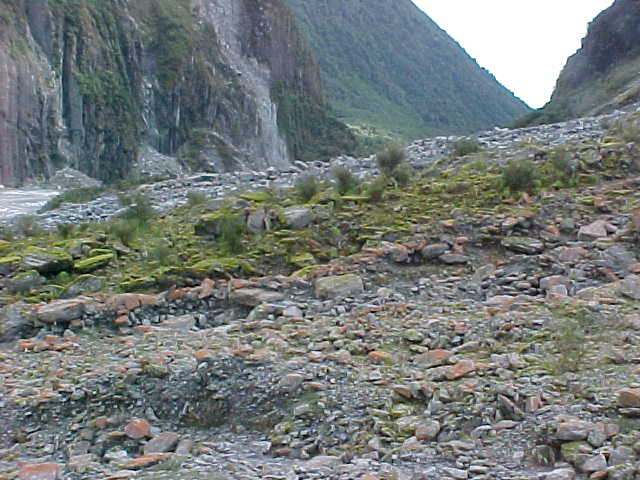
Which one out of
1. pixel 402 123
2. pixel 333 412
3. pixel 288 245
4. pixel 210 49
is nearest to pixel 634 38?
pixel 210 49

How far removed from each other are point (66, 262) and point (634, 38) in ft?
128

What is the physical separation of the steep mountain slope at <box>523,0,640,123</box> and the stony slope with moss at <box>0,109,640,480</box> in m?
27.4

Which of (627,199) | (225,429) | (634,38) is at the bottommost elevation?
(225,429)

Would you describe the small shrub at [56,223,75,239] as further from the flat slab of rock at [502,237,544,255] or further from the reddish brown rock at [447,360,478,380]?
the reddish brown rock at [447,360,478,380]

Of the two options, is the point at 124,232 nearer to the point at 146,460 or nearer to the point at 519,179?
the point at 519,179

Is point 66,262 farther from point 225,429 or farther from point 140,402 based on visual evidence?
point 225,429

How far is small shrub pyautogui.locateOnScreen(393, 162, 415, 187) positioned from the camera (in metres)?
9.18

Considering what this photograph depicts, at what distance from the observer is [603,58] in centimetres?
4103

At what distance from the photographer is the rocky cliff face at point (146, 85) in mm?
34250

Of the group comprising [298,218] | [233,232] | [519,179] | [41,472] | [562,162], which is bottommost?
[41,472]

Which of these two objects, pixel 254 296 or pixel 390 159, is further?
pixel 390 159

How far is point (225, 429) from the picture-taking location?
4.54m

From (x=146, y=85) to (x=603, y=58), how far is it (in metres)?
26.9

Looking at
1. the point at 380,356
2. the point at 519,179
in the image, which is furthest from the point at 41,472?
the point at 519,179
